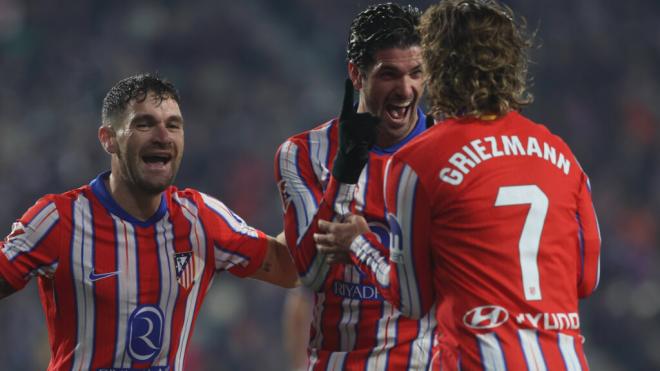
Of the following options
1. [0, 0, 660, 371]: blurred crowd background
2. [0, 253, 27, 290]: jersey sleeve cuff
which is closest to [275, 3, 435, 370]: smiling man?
[0, 253, 27, 290]: jersey sleeve cuff

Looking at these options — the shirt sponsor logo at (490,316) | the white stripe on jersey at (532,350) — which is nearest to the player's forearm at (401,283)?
the shirt sponsor logo at (490,316)

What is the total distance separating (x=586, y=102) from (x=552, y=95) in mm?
366

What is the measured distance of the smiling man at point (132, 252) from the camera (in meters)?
3.45

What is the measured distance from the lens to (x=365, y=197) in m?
3.39

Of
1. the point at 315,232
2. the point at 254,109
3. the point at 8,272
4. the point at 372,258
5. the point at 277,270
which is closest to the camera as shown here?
the point at 372,258

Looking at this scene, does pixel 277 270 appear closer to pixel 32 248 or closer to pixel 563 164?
pixel 32 248

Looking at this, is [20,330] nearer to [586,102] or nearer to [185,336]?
[185,336]

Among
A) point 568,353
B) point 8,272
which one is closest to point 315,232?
point 568,353

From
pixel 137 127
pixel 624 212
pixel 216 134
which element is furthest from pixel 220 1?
pixel 137 127

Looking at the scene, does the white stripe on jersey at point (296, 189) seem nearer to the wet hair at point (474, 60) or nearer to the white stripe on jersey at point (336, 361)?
the white stripe on jersey at point (336, 361)

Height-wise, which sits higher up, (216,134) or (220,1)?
(220,1)

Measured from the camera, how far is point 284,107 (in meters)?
10.2

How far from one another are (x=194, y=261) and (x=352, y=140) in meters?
0.91

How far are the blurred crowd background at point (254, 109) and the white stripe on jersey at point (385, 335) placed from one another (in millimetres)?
5286
